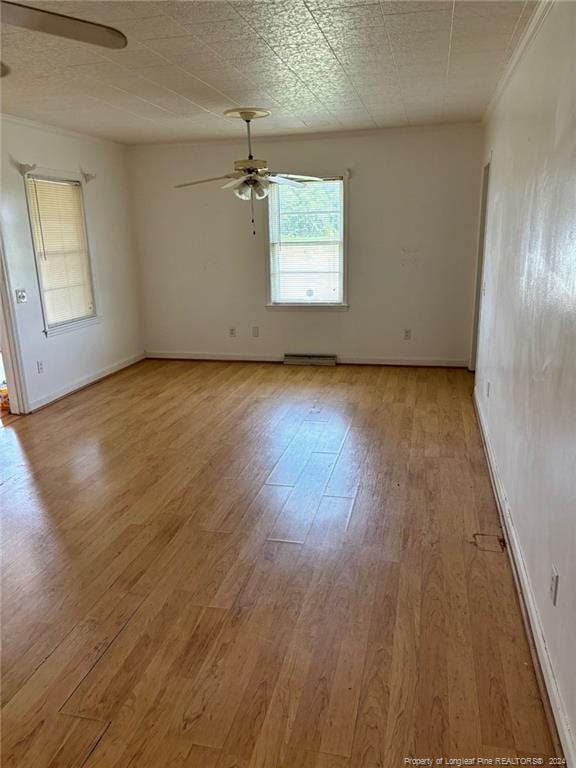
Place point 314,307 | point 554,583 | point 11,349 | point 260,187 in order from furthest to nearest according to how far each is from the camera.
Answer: point 314,307
point 11,349
point 260,187
point 554,583

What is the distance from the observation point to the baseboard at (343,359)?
20.0 ft

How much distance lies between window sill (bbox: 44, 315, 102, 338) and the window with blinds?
3cm

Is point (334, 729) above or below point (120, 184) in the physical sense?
below

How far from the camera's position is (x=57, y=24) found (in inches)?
64.6

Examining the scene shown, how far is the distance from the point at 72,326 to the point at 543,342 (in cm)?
468

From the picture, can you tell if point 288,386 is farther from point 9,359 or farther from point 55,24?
point 55,24

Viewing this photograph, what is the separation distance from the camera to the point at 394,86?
3.85 meters

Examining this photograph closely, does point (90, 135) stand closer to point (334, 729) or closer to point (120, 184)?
point (120, 184)

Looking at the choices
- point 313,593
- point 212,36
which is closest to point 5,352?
point 212,36

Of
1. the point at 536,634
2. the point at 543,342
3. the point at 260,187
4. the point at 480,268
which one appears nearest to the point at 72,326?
the point at 260,187

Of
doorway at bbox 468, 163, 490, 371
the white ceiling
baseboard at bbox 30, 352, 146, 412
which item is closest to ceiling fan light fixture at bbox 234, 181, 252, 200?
the white ceiling

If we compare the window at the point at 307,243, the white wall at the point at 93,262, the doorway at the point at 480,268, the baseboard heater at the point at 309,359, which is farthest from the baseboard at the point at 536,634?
the white wall at the point at 93,262

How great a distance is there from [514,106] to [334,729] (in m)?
3.41

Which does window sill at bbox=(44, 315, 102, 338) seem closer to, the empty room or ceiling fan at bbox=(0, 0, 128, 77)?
the empty room
